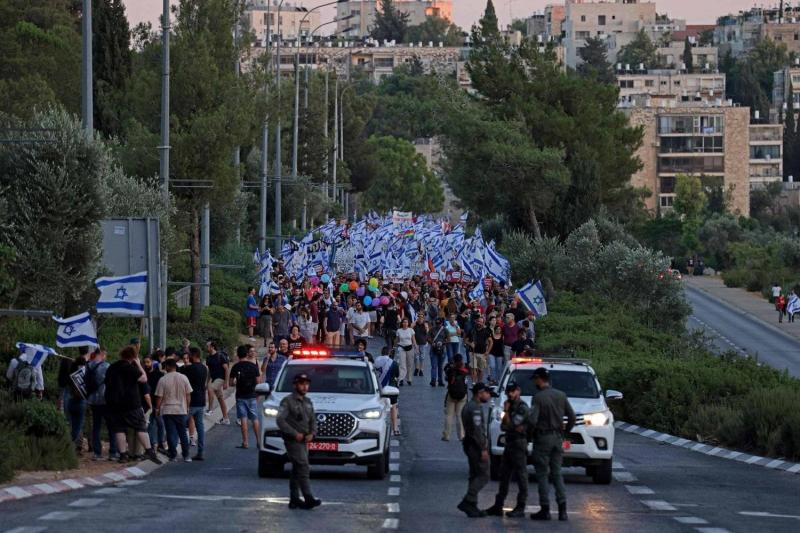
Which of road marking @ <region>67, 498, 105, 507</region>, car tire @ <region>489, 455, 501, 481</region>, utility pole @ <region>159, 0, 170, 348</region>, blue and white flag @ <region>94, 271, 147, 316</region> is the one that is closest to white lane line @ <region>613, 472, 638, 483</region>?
car tire @ <region>489, 455, 501, 481</region>

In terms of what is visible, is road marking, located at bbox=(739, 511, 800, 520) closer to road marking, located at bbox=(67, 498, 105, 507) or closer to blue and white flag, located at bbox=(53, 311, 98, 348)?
road marking, located at bbox=(67, 498, 105, 507)

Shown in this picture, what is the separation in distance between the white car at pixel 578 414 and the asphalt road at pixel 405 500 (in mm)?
392

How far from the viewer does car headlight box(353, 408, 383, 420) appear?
2556 cm

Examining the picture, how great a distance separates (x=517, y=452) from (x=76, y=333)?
8.74 m

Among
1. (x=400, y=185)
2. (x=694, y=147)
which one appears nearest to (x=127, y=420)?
(x=400, y=185)

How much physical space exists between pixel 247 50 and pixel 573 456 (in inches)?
1126

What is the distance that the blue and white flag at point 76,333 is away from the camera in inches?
1094

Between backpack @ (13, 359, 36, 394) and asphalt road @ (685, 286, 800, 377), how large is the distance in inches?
1565

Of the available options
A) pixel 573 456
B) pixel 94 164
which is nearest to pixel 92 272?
pixel 94 164

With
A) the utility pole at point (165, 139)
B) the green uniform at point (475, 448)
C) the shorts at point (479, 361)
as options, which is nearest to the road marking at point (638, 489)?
the green uniform at point (475, 448)

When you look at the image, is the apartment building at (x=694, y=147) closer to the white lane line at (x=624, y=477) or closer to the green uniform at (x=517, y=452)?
the white lane line at (x=624, y=477)

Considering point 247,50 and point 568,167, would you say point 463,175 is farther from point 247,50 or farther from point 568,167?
point 247,50

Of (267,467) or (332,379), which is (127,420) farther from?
(332,379)

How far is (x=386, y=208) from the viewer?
165m
